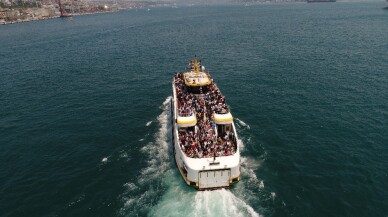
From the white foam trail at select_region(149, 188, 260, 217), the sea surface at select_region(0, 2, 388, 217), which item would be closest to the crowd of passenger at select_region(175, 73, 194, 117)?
the sea surface at select_region(0, 2, 388, 217)

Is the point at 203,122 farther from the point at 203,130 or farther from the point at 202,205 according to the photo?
the point at 202,205

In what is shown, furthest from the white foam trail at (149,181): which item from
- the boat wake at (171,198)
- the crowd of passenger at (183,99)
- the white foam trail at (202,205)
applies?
the crowd of passenger at (183,99)

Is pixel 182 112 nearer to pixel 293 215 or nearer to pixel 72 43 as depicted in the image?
pixel 293 215

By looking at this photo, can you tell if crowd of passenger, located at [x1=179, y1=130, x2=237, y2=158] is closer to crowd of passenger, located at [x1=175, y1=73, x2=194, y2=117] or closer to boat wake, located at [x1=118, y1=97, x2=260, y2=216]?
crowd of passenger, located at [x1=175, y1=73, x2=194, y2=117]

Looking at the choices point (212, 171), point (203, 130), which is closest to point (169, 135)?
point (203, 130)

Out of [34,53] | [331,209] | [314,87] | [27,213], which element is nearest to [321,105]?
[314,87]

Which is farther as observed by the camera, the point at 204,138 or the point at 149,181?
the point at 204,138
